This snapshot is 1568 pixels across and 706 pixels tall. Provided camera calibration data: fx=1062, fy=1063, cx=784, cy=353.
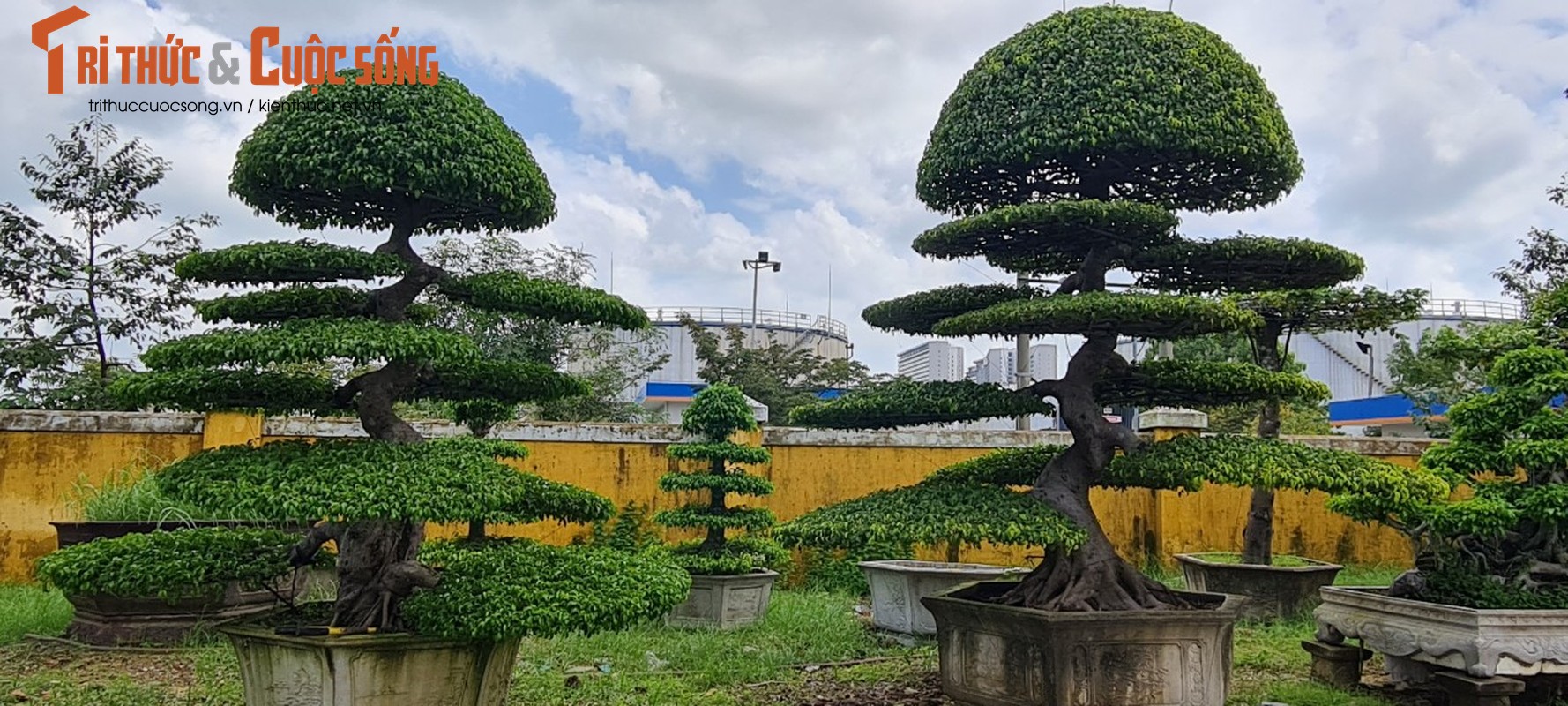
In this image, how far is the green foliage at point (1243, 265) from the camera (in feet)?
12.1

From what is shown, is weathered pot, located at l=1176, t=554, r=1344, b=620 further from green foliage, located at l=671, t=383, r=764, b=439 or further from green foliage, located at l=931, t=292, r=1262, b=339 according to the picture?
green foliage, located at l=931, t=292, r=1262, b=339

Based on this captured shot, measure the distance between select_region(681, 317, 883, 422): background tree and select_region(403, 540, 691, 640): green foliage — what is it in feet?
38.7

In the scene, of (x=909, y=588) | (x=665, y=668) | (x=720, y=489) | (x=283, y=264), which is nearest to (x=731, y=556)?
(x=720, y=489)

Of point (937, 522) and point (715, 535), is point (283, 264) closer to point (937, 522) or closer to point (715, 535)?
point (937, 522)

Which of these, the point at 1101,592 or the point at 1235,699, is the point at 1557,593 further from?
the point at 1101,592

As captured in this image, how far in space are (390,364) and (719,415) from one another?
2905mm

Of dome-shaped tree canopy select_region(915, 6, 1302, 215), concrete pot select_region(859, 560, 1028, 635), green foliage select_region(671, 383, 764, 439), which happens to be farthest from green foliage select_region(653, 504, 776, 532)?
dome-shaped tree canopy select_region(915, 6, 1302, 215)

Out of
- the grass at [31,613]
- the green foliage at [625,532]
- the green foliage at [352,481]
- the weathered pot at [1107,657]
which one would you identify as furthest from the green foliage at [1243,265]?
the grass at [31,613]

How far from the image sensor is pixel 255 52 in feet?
14.8

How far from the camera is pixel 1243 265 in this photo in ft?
12.4

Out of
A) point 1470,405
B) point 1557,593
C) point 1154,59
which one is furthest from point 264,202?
point 1557,593

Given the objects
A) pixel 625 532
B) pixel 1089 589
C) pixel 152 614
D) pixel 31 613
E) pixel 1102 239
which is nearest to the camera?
pixel 1089 589

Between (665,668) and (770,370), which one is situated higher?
(770,370)

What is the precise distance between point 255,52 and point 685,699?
3.22 metres
